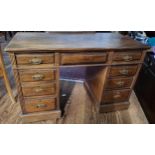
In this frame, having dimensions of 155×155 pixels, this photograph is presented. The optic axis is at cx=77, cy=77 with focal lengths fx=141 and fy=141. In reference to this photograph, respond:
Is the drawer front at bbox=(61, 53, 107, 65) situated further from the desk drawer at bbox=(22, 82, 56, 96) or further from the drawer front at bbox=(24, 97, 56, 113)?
the drawer front at bbox=(24, 97, 56, 113)

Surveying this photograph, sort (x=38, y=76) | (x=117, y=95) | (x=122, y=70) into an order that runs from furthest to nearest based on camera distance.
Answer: (x=117, y=95)
(x=122, y=70)
(x=38, y=76)

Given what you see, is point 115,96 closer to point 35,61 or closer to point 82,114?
point 82,114

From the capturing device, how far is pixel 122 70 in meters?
1.39

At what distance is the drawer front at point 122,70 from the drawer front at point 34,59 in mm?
601

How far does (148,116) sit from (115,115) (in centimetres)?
37

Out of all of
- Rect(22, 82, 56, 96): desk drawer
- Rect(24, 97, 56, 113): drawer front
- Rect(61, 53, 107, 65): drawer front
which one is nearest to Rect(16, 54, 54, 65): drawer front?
Rect(61, 53, 107, 65): drawer front

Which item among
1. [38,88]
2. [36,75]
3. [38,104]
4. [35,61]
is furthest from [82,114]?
[35,61]

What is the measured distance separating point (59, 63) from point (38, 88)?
0.33 metres

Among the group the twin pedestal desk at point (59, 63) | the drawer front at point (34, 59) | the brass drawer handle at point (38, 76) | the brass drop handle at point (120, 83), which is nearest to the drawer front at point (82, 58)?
the twin pedestal desk at point (59, 63)

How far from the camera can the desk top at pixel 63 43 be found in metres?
1.09

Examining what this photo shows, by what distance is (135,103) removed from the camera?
188 cm

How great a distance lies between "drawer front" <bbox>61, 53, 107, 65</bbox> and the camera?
1.17m
